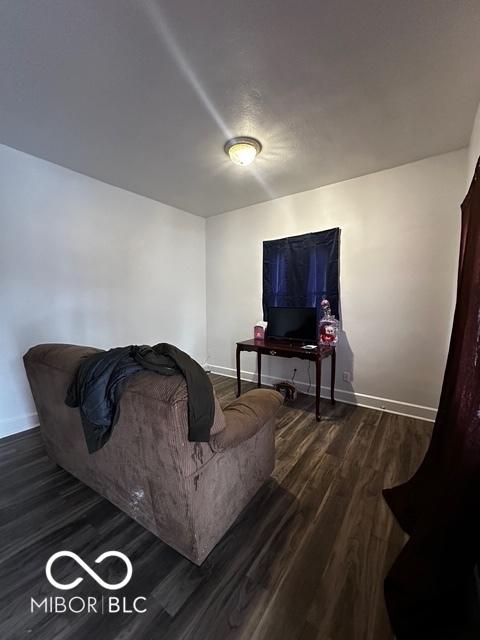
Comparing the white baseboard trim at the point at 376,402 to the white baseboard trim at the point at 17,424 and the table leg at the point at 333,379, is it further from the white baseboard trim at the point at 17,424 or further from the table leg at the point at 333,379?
the white baseboard trim at the point at 17,424

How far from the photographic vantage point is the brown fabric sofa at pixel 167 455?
1.12m

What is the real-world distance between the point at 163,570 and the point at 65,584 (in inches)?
17.3

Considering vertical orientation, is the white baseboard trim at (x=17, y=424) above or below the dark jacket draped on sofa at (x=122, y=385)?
below

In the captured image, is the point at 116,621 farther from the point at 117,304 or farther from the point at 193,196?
the point at 193,196

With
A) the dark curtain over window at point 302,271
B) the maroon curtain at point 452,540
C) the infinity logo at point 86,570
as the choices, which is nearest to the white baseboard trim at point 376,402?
the dark curtain over window at point 302,271

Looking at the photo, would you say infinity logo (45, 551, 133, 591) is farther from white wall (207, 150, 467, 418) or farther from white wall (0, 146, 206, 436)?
white wall (207, 150, 467, 418)

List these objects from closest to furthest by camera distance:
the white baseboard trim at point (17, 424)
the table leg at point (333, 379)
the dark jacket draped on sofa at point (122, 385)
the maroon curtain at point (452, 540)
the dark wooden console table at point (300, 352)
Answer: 1. the maroon curtain at point (452, 540)
2. the dark jacket draped on sofa at point (122, 385)
3. the white baseboard trim at point (17, 424)
4. the dark wooden console table at point (300, 352)
5. the table leg at point (333, 379)

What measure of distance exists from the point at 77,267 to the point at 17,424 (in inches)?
66.3

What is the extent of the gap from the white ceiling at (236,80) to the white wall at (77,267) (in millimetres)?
378

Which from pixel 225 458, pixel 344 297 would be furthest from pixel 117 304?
pixel 344 297

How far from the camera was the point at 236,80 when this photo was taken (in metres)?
1.62

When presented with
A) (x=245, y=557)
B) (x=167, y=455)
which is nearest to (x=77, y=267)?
(x=167, y=455)

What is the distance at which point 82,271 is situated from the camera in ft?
9.58

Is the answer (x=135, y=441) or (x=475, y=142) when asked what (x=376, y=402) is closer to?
(x=475, y=142)
